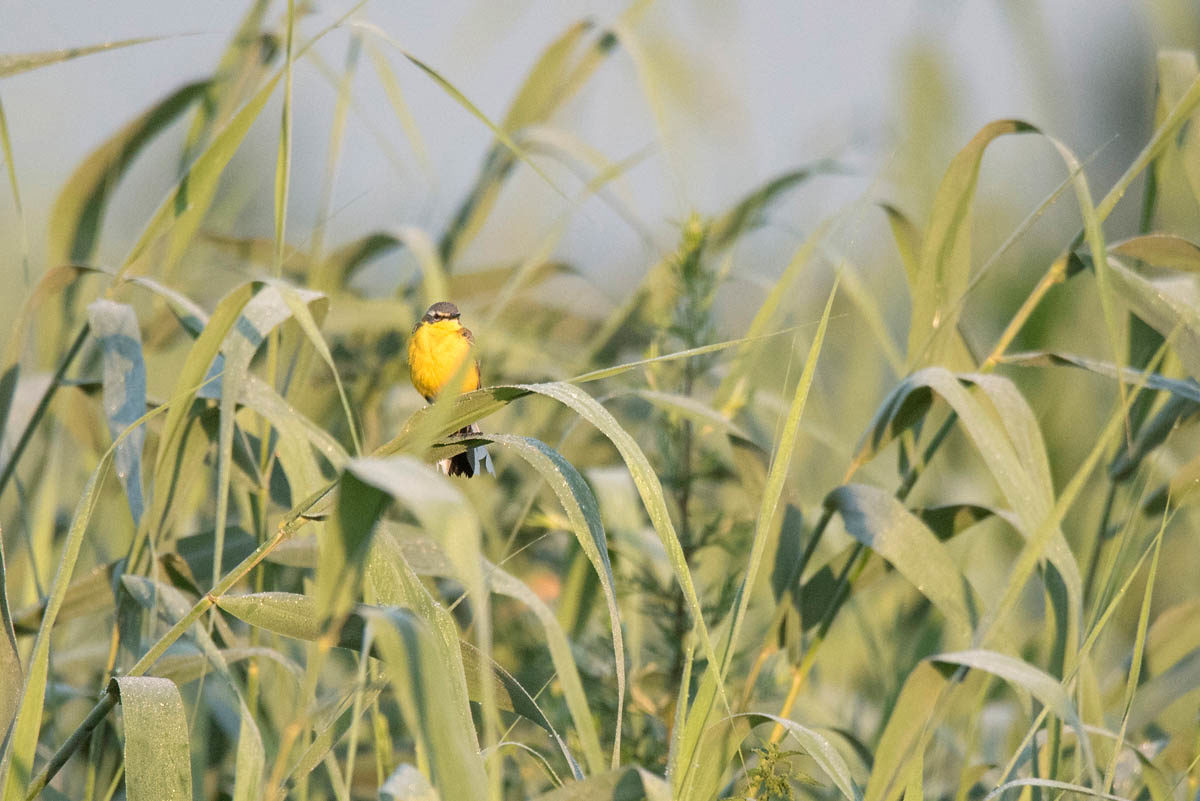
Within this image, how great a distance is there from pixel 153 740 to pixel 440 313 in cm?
102

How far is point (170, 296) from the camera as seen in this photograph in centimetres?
157

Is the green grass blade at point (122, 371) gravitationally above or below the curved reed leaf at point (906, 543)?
above

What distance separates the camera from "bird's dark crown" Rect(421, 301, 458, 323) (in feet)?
6.44

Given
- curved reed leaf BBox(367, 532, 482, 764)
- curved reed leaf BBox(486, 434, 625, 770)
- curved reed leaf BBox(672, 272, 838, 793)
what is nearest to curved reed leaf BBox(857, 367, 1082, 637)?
curved reed leaf BBox(672, 272, 838, 793)

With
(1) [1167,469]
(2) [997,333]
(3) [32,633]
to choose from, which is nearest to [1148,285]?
(1) [1167,469]

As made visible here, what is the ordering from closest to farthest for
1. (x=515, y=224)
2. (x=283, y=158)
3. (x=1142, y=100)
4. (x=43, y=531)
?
1. (x=283, y=158)
2. (x=43, y=531)
3. (x=515, y=224)
4. (x=1142, y=100)

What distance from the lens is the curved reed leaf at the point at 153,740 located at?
3.59 ft

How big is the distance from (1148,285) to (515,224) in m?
2.27

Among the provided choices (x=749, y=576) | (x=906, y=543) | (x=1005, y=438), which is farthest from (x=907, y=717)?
(x=749, y=576)

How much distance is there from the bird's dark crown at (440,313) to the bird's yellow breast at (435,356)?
6cm

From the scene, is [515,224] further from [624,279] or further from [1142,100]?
[1142,100]

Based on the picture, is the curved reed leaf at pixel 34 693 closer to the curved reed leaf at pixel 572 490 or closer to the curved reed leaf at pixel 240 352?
the curved reed leaf at pixel 240 352

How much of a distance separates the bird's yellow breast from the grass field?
0.15m

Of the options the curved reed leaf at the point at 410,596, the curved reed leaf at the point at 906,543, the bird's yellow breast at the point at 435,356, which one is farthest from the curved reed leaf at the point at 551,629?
the curved reed leaf at the point at 906,543
